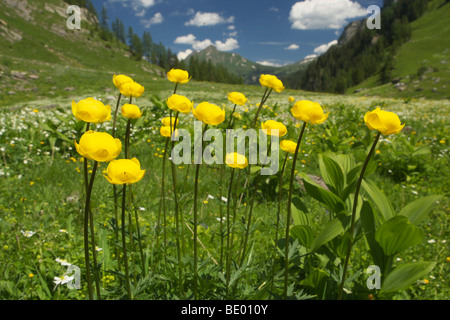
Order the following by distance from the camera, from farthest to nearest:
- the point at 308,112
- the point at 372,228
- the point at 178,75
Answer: the point at 372,228
the point at 178,75
the point at 308,112

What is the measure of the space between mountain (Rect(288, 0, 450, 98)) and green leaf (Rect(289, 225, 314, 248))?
52.5m

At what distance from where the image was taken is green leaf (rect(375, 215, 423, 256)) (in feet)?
5.40

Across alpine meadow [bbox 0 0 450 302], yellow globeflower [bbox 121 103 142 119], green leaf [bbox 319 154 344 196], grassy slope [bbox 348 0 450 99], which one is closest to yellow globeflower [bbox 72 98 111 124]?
alpine meadow [bbox 0 0 450 302]

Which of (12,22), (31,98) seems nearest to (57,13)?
(12,22)

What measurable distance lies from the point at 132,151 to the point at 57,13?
3177 inches

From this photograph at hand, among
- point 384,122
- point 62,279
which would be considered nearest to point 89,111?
point 384,122

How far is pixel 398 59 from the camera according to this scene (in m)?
74.7

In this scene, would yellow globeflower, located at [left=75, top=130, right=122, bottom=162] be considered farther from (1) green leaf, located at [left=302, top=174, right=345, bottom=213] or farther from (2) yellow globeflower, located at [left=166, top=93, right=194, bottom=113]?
(1) green leaf, located at [left=302, top=174, right=345, bottom=213]

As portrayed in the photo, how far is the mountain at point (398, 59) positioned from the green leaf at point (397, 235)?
5224 centimetres

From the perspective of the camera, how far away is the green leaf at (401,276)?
5.64 feet

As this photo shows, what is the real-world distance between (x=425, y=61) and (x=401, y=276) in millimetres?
83229

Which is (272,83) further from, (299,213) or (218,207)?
(218,207)

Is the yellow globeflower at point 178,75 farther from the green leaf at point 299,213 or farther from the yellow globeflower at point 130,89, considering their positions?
the green leaf at point 299,213
